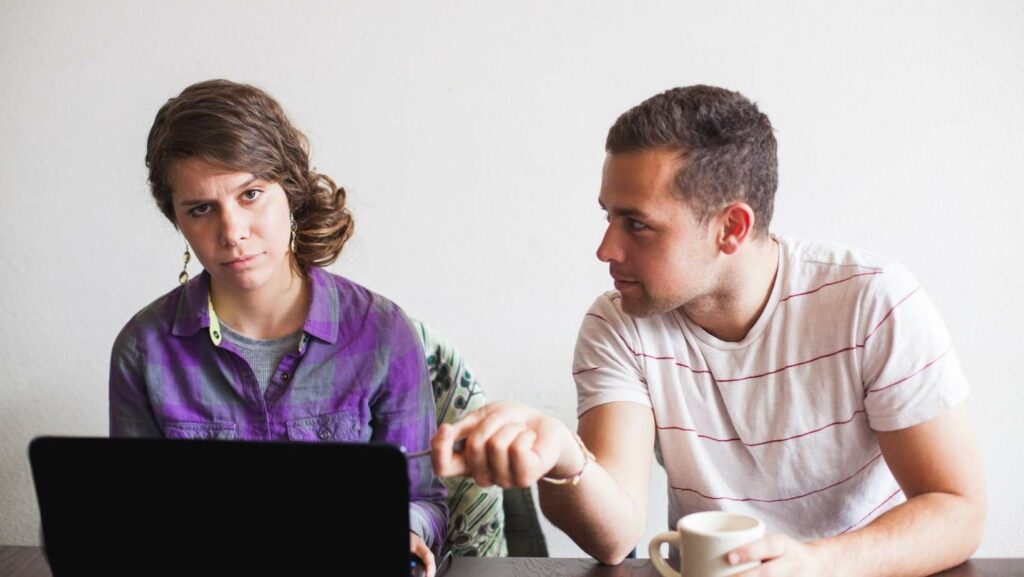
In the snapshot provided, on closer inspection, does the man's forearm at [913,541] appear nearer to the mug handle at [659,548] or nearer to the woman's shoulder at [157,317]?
the mug handle at [659,548]

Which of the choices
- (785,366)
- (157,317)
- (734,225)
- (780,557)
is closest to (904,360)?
(785,366)

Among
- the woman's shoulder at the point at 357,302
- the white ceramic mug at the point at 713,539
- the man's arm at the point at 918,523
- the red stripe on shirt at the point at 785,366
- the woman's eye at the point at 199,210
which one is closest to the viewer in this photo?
the white ceramic mug at the point at 713,539

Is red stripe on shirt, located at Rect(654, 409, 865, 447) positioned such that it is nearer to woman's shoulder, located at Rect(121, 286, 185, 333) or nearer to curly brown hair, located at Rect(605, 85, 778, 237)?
curly brown hair, located at Rect(605, 85, 778, 237)

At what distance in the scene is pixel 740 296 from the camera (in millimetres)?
1237

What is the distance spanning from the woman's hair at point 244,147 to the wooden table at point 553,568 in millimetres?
517

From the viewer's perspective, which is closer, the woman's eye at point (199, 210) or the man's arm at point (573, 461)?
the man's arm at point (573, 461)

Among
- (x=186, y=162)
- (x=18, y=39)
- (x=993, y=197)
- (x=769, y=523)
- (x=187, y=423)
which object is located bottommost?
(x=769, y=523)

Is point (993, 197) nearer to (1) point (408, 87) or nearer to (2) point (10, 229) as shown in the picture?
(1) point (408, 87)

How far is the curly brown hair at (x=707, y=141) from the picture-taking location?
1192mm

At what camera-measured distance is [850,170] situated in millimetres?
1802

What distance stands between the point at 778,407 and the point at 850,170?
0.78 m

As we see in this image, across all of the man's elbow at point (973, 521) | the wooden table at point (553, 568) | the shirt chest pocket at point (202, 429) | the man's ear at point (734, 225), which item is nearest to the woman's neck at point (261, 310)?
the shirt chest pocket at point (202, 429)

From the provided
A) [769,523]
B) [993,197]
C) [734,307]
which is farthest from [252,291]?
[993,197]

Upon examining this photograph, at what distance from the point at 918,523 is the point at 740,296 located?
364 mm
